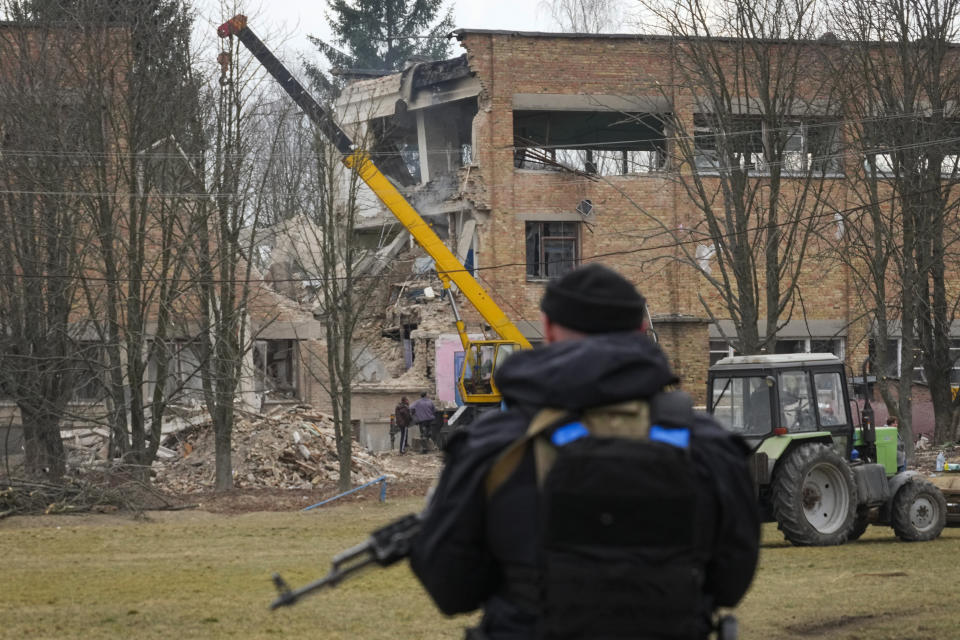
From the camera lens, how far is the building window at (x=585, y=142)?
35.8 m

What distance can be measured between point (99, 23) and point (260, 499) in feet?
33.0

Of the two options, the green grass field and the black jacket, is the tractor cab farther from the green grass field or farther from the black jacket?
the black jacket

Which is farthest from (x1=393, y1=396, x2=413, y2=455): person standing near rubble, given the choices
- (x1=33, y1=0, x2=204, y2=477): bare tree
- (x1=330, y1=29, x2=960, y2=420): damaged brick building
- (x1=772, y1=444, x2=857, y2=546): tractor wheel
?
(x1=772, y1=444, x2=857, y2=546): tractor wheel

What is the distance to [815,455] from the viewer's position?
46.9ft

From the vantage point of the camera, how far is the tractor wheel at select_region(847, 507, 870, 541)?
15.1 meters

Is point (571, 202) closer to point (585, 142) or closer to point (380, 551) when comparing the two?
point (585, 142)

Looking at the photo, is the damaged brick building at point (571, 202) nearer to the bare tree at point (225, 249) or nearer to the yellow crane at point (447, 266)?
the yellow crane at point (447, 266)

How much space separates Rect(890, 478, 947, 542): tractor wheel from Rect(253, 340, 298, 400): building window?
23.9 metres

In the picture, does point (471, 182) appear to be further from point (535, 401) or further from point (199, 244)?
point (535, 401)

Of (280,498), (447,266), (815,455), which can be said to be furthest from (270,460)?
(815,455)

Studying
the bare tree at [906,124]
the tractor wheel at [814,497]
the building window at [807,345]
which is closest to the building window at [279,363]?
the building window at [807,345]

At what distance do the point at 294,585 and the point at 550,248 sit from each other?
79.7 feet

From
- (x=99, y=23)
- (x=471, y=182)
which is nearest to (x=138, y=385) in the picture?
A: (x=99, y=23)

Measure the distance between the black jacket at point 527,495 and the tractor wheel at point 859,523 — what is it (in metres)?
12.6
